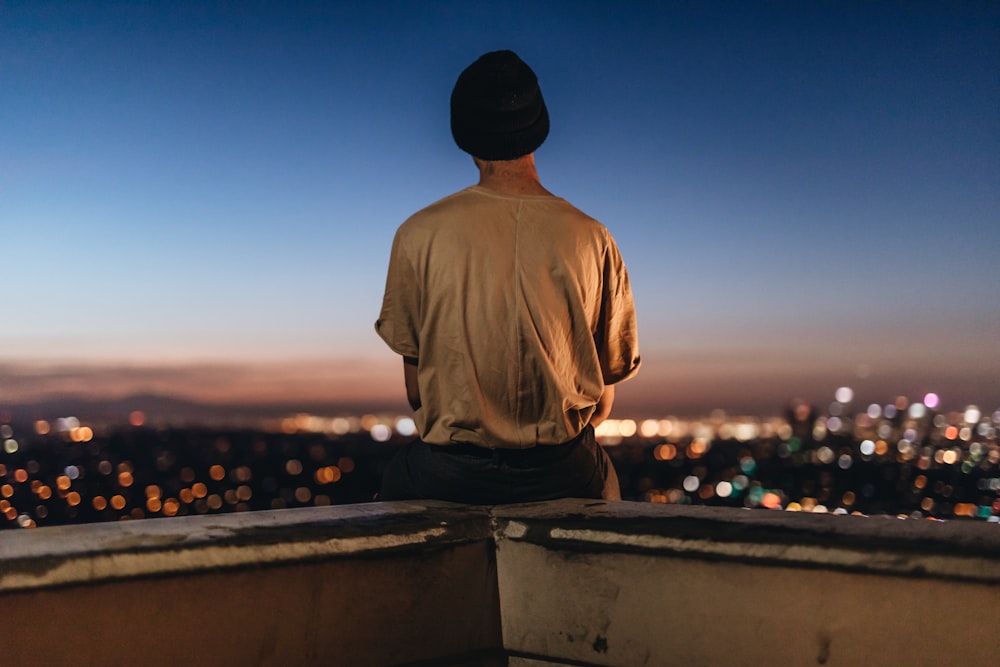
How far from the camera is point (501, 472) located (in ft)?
8.59

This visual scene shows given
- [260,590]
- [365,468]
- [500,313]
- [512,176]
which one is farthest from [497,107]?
[365,468]

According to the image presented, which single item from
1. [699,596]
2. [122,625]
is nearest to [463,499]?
[699,596]

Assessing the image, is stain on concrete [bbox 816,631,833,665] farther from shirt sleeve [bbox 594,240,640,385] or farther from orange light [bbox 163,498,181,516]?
orange light [bbox 163,498,181,516]

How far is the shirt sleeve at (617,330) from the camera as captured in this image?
278 centimetres

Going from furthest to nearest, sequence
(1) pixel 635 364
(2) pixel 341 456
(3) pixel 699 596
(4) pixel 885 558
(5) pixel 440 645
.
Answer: (2) pixel 341 456
(1) pixel 635 364
(5) pixel 440 645
(3) pixel 699 596
(4) pixel 885 558

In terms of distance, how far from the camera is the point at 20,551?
1866 millimetres

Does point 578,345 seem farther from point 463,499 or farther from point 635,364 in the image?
point 463,499

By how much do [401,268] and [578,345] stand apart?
58 centimetres

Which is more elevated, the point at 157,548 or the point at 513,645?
the point at 157,548

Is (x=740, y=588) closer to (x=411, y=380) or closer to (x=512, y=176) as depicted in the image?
(x=411, y=380)

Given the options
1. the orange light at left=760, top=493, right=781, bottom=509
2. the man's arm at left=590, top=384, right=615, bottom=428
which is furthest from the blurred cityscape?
the man's arm at left=590, top=384, right=615, bottom=428

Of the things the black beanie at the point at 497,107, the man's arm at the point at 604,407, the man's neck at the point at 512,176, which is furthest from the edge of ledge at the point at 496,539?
the black beanie at the point at 497,107

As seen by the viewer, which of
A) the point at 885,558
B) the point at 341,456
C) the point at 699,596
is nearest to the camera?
the point at 885,558

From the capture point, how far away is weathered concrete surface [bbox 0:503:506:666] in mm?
1854
